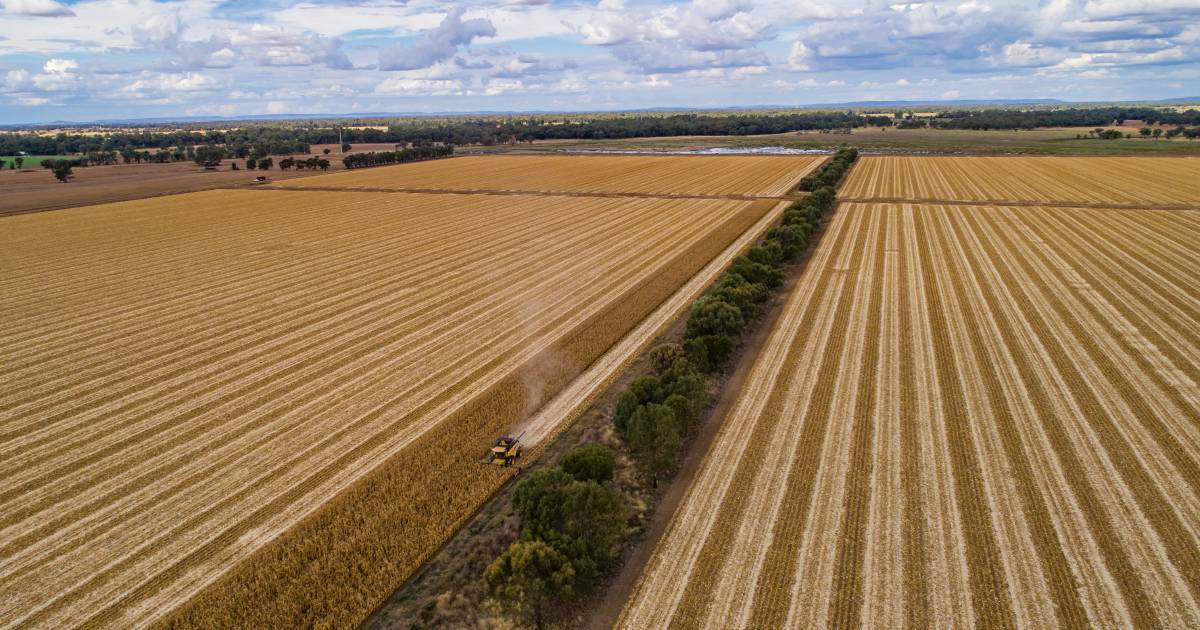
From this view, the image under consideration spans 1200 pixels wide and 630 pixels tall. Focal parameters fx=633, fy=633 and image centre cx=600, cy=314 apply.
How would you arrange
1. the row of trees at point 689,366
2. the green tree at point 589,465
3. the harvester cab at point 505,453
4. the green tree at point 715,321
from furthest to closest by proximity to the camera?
the green tree at point 715,321 → the harvester cab at point 505,453 → the row of trees at point 689,366 → the green tree at point 589,465

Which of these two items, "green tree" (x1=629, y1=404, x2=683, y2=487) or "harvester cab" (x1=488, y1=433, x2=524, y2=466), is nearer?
"green tree" (x1=629, y1=404, x2=683, y2=487)

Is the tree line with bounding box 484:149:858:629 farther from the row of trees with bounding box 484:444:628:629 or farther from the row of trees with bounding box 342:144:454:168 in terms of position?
the row of trees with bounding box 342:144:454:168

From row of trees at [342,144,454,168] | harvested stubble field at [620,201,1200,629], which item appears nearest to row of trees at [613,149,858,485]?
Answer: harvested stubble field at [620,201,1200,629]

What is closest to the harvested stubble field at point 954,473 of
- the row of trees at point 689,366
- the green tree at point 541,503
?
the row of trees at point 689,366

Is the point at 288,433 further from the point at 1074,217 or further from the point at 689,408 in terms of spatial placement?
the point at 1074,217

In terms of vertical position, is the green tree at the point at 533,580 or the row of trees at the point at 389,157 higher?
the row of trees at the point at 389,157

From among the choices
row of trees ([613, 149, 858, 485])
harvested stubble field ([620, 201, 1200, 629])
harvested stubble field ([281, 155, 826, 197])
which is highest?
harvested stubble field ([281, 155, 826, 197])

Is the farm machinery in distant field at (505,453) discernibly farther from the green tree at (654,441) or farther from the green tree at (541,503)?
the green tree at (654,441)
